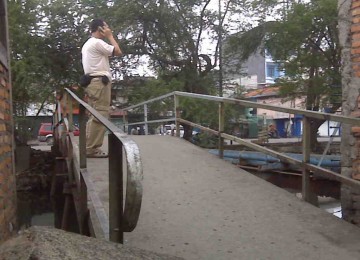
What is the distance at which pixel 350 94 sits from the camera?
16.0 ft

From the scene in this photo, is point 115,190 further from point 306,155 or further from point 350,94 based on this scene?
point 350,94

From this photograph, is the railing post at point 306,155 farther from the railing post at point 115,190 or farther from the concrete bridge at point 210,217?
the railing post at point 115,190

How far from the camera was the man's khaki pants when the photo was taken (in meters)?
5.92

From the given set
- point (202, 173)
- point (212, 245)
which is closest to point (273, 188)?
point (202, 173)

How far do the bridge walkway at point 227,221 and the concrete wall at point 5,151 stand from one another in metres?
0.88

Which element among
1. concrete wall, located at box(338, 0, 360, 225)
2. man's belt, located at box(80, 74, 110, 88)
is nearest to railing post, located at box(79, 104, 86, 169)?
man's belt, located at box(80, 74, 110, 88)

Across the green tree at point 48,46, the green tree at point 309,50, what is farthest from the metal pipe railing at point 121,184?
the green tree at point 48,46

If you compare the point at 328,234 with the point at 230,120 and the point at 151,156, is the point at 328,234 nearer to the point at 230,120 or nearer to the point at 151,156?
the point at 151,156

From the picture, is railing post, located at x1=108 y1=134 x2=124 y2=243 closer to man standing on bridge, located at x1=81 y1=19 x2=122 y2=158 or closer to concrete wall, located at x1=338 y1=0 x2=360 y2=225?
concrete wall, located at x1=338 y1=0 x2=360 y2=225

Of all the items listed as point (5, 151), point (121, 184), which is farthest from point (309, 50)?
point (121, 184)

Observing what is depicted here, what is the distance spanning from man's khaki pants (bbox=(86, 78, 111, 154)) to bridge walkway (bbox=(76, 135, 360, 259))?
1.46 feet

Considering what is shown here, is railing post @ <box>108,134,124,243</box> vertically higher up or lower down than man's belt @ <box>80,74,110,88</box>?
lower down

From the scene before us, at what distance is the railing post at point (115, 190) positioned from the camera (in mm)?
2288

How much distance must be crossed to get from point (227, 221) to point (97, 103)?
2.71 m
